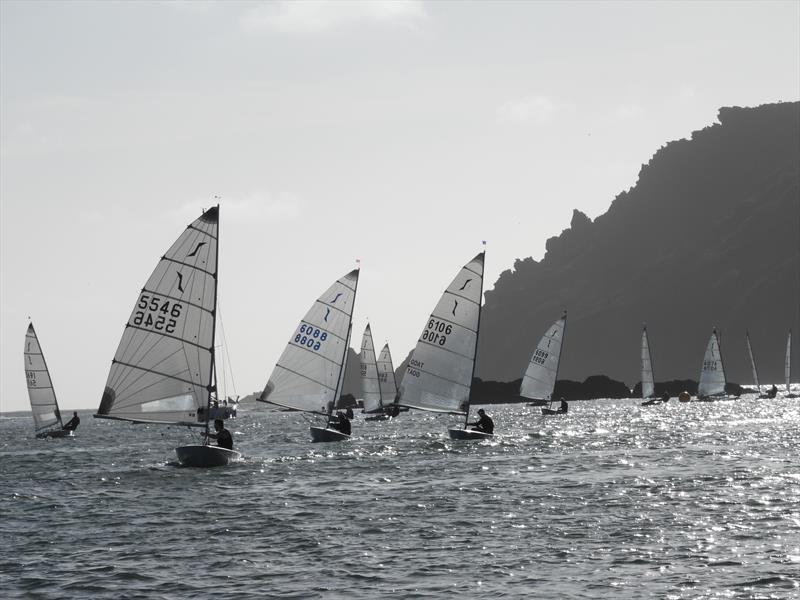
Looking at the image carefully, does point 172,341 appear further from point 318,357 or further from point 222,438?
point 318,357

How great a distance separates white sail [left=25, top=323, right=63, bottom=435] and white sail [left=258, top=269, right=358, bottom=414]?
95.8ft

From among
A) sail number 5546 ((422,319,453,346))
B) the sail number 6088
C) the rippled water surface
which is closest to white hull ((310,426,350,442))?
the sail number 6088

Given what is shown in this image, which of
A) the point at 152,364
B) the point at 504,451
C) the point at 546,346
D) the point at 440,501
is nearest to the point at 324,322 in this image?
the point at 504,451

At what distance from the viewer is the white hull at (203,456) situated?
4238cm

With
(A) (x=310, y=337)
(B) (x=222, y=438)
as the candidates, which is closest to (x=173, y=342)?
(B) (x=222, y=438)

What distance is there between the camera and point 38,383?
80.1 meters

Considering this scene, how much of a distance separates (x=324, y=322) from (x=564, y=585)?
37.4 m

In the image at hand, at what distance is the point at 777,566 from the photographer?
71.3ft

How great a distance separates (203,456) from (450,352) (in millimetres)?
17170

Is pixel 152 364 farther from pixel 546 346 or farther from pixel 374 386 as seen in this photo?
pixel 374 386

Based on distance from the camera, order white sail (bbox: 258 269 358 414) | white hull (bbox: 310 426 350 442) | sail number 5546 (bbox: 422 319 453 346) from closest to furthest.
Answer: sail number 5546 (bbox: 422 319 453 346) < white sail (bbox: 258 269 358 414) < white hull (bbox: 310 426 350 442)

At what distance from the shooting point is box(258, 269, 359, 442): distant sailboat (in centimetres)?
5612

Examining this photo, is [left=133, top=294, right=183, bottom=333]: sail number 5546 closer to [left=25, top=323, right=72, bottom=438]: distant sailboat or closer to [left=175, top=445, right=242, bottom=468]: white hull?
[left=175, top=445, right=242, bottom=468]: white hull

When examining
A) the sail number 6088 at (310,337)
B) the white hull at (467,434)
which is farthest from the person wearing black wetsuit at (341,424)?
the white hull at (467,434)
